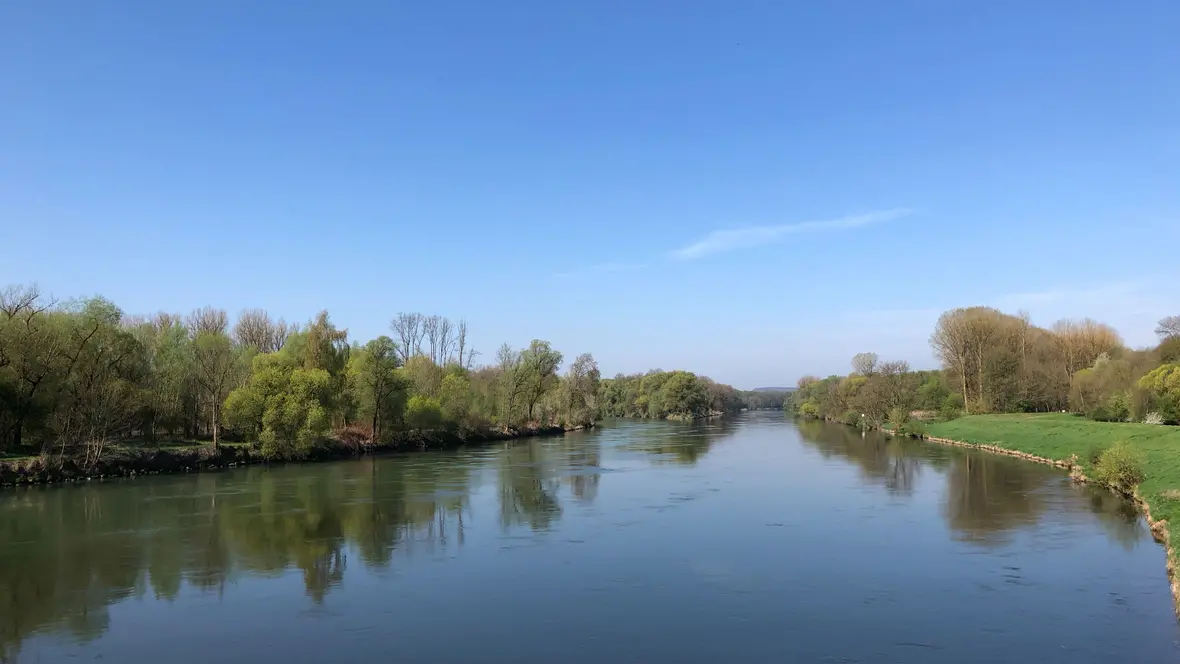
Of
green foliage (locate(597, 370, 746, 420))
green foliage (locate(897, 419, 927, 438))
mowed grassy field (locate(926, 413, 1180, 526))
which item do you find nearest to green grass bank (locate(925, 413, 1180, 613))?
mowed grassy field (locate(926, 413, 1180, 526))

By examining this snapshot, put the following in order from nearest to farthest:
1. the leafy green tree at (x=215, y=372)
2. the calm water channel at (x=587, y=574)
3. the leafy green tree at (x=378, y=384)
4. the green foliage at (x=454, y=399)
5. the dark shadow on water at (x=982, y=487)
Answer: the calm water channel at (x=587, y=574), the dark shadow on water at (x=982, y=487), the leafy green tree at (x=215, y=372), the leafy green tree at (x=378, y=384), the green foliage at (x=454, y=399)

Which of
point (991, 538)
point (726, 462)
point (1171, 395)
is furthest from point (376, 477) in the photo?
point (1171, 395)

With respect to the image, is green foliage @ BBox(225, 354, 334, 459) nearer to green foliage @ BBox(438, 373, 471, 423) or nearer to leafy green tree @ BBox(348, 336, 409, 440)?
leafy green tree @ BBox(348, 336, 409, 440)

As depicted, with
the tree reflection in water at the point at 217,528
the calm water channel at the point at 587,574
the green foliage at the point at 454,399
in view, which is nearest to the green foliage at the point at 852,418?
the green foliage at the point at 454,399

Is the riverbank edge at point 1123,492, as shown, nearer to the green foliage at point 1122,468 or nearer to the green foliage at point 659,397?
the green foliage at point 1122,468

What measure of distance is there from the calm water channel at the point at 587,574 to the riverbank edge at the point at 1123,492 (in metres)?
0.34

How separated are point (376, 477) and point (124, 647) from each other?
75.6 feet

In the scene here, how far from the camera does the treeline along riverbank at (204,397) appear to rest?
108ft

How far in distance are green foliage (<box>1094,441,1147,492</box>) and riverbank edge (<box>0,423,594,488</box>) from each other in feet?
128

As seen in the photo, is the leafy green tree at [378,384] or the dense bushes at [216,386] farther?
the leafy green tree at [378,384]

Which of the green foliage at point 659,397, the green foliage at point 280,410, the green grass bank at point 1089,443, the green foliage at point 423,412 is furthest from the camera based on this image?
the green foliage at point 659,397

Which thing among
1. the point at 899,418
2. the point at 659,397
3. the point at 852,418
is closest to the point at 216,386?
the point at 899,418

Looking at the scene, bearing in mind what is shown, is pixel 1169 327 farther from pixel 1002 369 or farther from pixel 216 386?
pixel 216 386

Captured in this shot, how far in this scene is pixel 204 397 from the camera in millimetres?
44000
